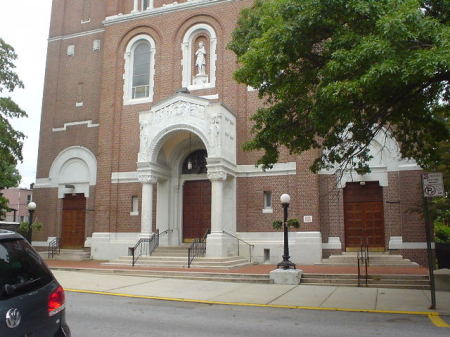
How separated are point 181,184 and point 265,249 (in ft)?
18.1

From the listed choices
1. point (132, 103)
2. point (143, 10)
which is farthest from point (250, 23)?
point (143, 10)

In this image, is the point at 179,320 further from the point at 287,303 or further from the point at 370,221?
the point at 370,221

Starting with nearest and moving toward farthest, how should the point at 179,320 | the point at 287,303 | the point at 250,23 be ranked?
the point at 179,320 → the point at 287,303 → the point at 250,23

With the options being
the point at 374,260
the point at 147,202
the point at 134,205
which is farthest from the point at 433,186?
the point at 134,205

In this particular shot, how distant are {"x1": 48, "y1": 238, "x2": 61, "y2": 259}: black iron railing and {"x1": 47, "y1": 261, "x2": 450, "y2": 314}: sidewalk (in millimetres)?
8385

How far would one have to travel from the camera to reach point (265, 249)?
2103cm

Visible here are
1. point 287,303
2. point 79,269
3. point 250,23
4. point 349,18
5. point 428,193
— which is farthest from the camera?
point 79,269

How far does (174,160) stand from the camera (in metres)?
23.6

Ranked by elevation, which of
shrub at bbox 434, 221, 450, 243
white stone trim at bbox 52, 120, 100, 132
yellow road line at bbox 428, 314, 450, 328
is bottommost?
yellow road line at bbox 428, 314, 450, 328

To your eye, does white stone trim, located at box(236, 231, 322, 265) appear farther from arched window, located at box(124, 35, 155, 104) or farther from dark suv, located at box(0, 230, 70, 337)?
dark suv, located at box(0, 230, 70, 337)

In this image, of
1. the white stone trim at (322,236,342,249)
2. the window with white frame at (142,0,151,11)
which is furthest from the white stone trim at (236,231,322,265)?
the window with white frame at (142,0,151,11)

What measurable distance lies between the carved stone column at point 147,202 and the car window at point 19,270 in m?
17.2

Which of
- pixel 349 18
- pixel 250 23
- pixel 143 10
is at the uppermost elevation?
pixel 143 10

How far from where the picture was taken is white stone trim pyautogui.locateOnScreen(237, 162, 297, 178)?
69.5 ft
